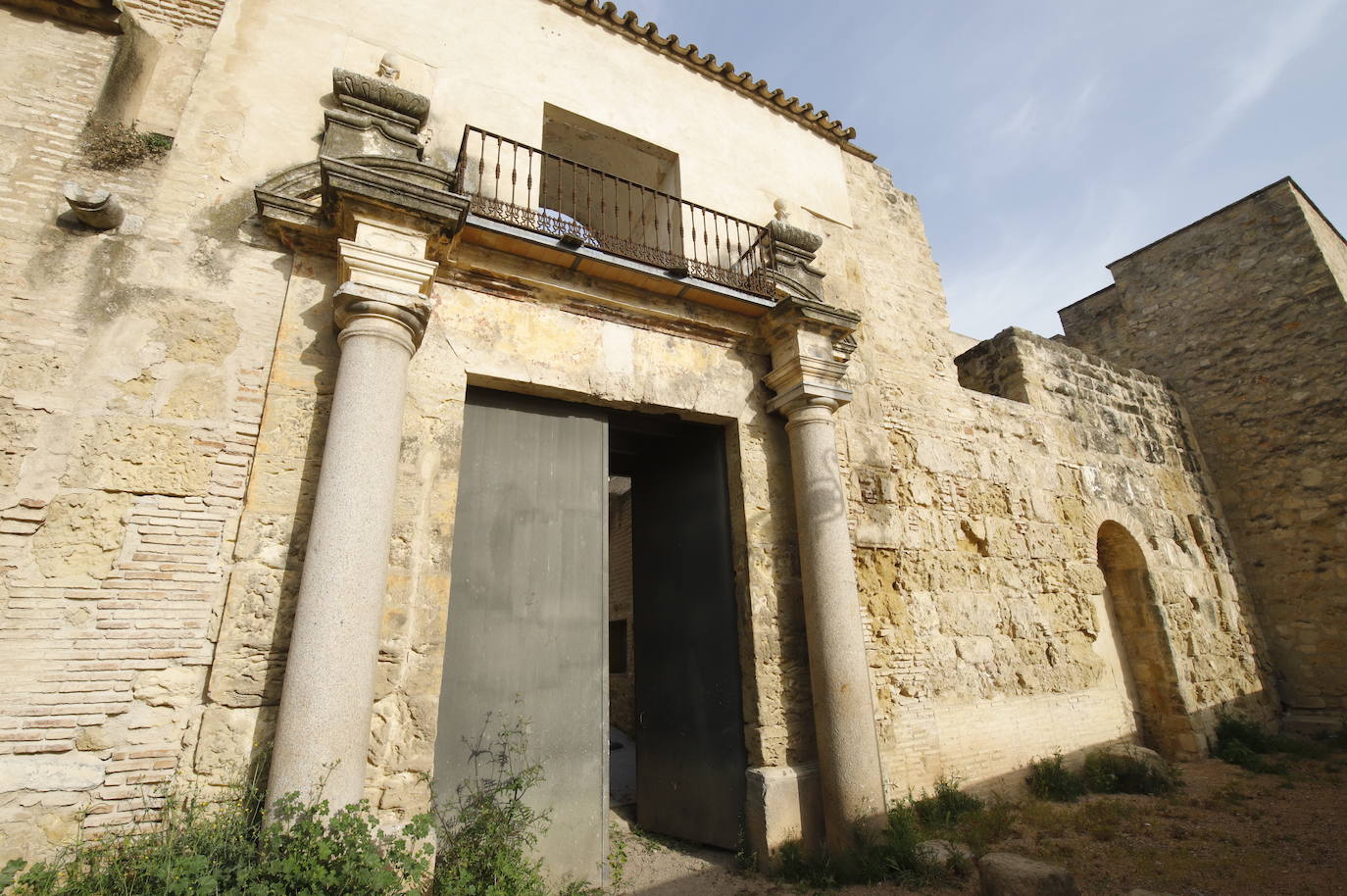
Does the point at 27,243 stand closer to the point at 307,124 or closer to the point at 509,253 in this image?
the point at 307,124

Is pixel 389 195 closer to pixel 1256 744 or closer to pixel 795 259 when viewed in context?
pixel 795 259

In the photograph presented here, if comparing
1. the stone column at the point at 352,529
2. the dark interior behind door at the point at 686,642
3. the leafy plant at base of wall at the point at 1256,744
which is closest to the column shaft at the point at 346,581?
the stone column at the point at 352,529

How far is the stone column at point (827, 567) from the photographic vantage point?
4.12 meters

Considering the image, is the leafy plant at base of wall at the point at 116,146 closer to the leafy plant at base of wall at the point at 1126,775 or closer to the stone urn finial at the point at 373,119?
the stone urn finial at the point at 373,119

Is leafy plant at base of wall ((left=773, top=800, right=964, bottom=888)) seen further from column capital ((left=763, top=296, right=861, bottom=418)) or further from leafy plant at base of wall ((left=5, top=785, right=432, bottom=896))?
column capital ((left=763, top=296, right=861, bottom=418))

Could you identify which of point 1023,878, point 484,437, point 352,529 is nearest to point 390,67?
point 484,437

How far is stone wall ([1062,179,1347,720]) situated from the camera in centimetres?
762

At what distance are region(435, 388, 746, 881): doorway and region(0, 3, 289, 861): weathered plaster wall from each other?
132 cm

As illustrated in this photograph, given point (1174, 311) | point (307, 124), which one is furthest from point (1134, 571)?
point (307, 124)

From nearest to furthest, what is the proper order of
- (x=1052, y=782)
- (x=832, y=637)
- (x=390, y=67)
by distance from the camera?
(x=832, y=637), (x=390, y=67), (x=1052, y=782)

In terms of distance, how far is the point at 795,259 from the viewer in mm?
5723

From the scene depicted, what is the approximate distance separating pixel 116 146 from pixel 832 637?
550cm

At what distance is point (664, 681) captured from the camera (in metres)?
5.12

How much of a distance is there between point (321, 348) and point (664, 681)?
3526 mm
